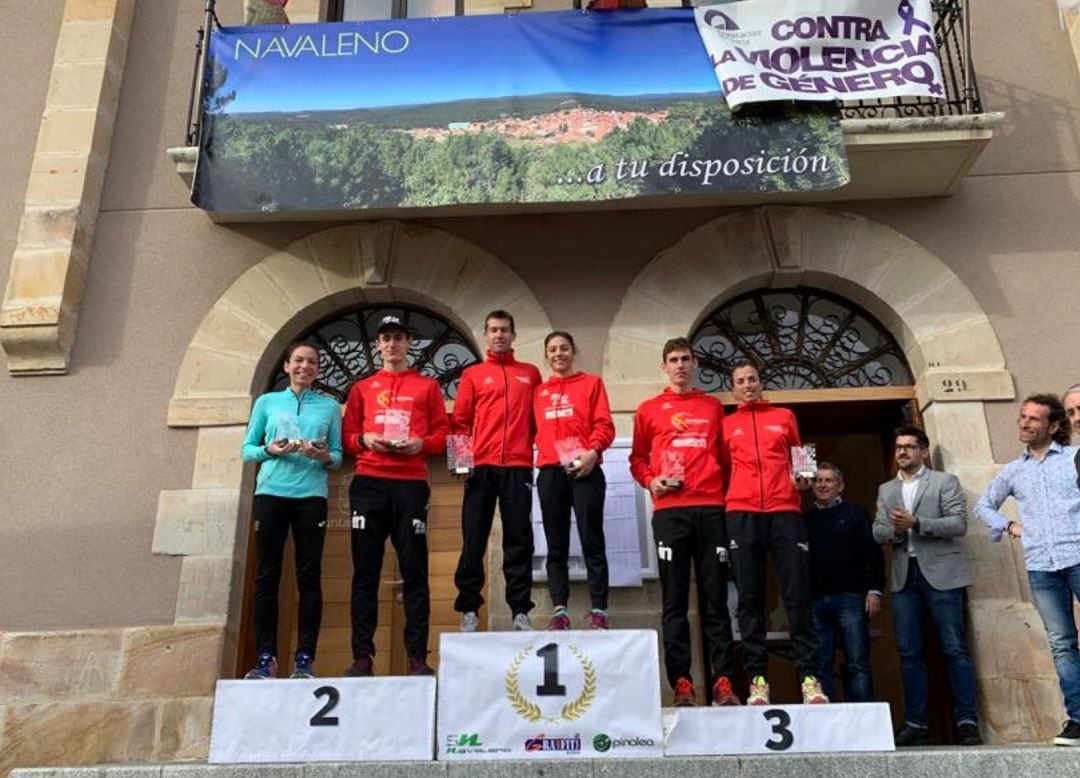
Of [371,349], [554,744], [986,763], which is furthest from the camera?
[371,349]

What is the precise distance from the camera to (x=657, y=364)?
727 centimetres

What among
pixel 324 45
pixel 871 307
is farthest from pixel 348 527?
pixel 871 307

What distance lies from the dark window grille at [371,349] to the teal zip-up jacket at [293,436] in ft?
4.77

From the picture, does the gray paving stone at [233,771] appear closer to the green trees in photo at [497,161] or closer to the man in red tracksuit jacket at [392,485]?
the man in red tracksuit jacket at [392,485]

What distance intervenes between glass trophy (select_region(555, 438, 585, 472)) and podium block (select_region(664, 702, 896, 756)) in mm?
1477

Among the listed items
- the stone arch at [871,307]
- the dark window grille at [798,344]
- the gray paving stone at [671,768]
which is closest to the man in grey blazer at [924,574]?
the stone arch at [871,307]

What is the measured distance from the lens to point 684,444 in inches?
237

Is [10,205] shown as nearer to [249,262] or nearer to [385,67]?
[249,262]

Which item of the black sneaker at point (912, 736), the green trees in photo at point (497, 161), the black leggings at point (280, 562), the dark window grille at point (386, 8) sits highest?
the dark window grille at point (386, 8)

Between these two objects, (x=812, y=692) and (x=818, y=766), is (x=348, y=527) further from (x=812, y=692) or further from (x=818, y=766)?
(x=818, y=766)

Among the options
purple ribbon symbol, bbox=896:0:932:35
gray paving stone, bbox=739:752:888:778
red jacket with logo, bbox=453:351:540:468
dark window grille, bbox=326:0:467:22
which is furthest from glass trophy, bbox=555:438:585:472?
dark window grille, bbox=326:0:467:22

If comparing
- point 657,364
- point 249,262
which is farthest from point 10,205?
point 657,364

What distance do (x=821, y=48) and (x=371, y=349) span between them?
12.8 feet

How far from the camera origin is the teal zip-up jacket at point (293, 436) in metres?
5.91
